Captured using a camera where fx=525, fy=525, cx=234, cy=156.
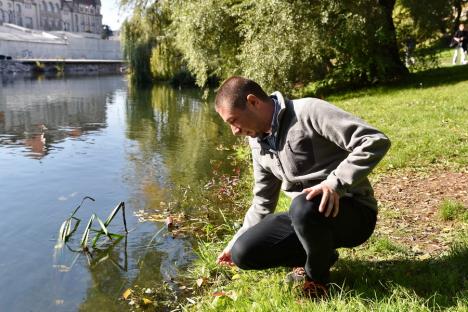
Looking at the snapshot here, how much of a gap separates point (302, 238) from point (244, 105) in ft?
2.85

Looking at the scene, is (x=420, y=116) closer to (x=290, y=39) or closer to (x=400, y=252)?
(x=290, y=39)

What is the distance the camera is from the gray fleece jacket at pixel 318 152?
2.95 m

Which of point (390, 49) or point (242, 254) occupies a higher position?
point (390, 49)

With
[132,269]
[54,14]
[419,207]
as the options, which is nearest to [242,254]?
[132,269]

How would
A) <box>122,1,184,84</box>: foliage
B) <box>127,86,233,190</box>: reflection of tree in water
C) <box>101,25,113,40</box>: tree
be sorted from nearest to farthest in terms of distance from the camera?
<box>127,86,233,190</box>: reflection of tree in water < <box>122,1,184,84</box>: foliage < <box>101,25,113,40</box>: tree

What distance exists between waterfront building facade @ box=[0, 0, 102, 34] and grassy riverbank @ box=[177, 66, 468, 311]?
94720 mm

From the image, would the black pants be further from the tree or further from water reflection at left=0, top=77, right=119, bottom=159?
the tree

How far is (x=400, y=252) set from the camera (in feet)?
13.3

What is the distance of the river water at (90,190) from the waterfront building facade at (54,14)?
8277 cm

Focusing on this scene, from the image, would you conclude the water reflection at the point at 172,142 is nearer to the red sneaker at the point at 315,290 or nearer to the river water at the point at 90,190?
the river water at the point at 90,190

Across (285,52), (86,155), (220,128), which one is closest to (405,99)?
(285,52)

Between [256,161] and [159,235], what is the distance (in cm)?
286

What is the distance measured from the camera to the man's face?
316 cm

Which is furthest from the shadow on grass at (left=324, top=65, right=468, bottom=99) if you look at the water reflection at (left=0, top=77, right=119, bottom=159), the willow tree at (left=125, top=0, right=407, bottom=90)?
the water reflection at (left=0, top=77, right=119, bottom=159)
